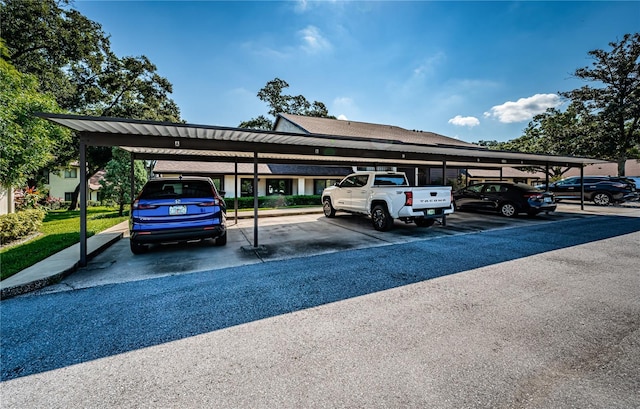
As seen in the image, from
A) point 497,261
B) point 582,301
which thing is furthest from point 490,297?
point 497,261

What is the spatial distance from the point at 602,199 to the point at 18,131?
2795 centimetres

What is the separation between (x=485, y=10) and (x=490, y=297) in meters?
11.0

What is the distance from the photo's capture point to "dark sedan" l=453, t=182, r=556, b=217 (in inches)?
424

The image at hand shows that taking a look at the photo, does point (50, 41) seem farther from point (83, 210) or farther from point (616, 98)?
point (616, 98)

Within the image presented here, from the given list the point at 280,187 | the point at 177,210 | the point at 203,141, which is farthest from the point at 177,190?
the point at 280,187

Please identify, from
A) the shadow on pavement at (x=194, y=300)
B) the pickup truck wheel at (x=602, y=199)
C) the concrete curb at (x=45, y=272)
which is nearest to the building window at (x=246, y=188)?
the concrete curb at (x=45, y=272)

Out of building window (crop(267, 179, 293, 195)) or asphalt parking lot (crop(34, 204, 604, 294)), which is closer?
asphalt parking lot (crop(34, 204, 604, 294))

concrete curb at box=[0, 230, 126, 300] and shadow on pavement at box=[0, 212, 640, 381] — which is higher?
concrete curb at box=[0, 230, 126, 300]

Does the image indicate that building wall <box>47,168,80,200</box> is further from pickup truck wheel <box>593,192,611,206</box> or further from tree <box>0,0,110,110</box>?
pickup truck wheel <box>593,192,611,206</box>

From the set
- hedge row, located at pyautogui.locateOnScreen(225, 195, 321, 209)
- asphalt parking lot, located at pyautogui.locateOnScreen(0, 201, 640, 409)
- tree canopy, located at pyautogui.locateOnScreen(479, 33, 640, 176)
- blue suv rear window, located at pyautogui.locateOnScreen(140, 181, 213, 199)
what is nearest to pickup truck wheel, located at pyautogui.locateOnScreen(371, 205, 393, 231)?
asphalt parking lot, located at pyautogui.locateOnScreen(0, 201, 640, 409)

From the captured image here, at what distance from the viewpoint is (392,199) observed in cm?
805

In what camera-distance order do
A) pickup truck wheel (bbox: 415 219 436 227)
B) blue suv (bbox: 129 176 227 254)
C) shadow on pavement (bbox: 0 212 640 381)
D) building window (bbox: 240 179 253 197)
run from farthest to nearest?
1. building window (bbox: 240 179 253 197)
2. pickup truck wheel (bbox: 415 219 436 227)
3. blue suv (bbox: 129 176 227 254)
4. shadow on pavement (bbox: 0 212 640 381)

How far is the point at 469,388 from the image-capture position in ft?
6.61

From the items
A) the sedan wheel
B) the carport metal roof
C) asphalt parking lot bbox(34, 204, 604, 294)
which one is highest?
the carport metal roof
